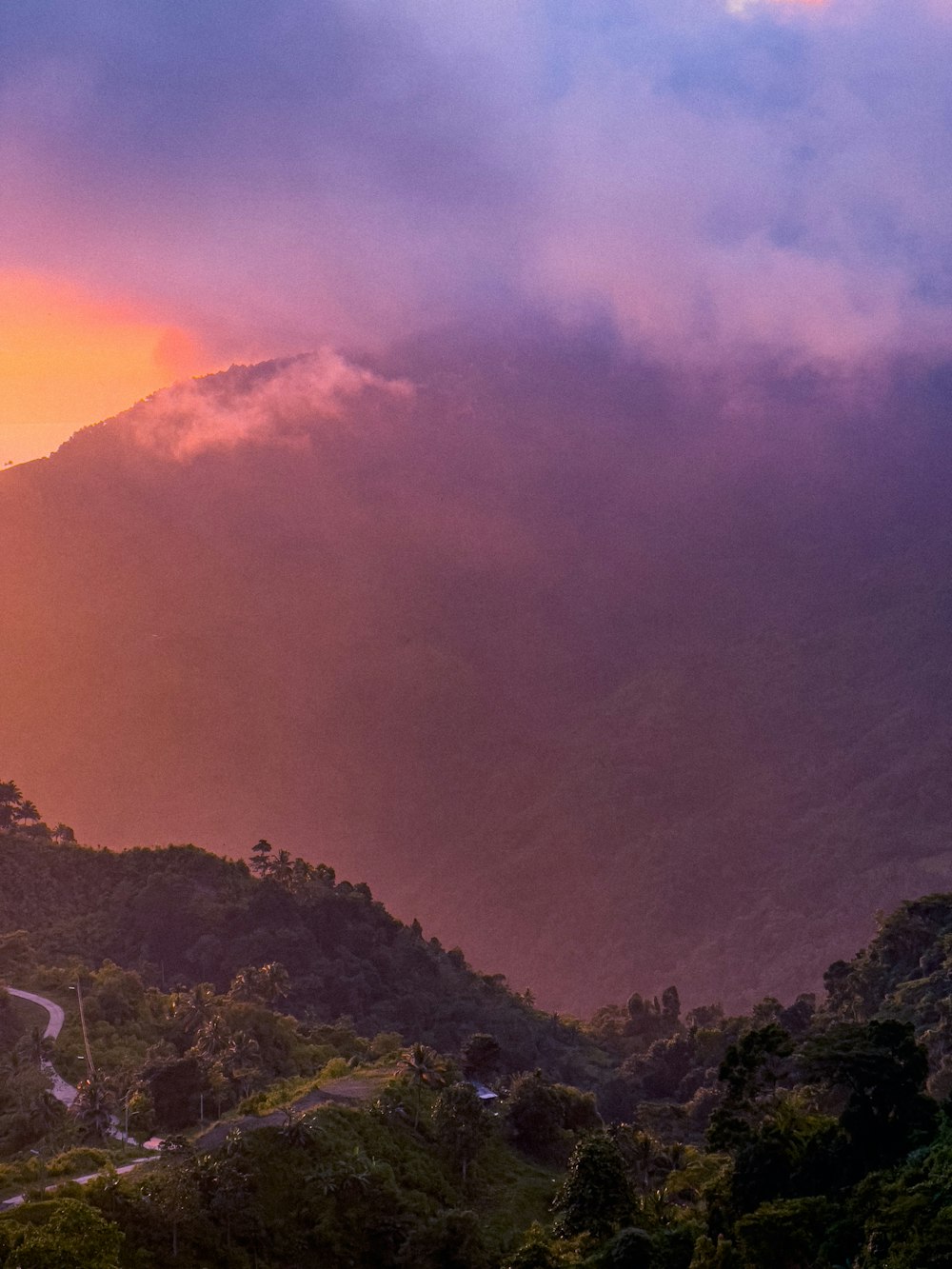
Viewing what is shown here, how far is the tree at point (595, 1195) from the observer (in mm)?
63000

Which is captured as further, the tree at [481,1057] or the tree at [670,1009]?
the tree at [670,1009]

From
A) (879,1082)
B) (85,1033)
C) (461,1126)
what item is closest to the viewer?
(879,1082)

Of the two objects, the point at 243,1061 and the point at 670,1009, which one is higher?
the point at 243,1061


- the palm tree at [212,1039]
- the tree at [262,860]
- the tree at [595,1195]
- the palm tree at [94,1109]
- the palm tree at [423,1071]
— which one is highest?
the tree at [262,860]

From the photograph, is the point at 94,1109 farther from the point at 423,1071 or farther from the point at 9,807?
the point at 9,807

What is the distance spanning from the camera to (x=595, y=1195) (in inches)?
2512

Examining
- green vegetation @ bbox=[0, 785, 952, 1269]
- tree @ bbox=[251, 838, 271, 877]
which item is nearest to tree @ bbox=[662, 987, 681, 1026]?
green vegetation @ bbox=[0, 785, 952, 1269]

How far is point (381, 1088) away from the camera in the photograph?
81438 millimetres

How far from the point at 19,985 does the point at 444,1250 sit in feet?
235

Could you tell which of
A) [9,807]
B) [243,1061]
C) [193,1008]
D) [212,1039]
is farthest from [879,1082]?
[9,807]

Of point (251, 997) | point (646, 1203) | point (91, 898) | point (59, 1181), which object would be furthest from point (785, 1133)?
point (91, 898)

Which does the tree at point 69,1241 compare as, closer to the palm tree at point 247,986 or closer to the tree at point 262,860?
the palm tree at point 247,986

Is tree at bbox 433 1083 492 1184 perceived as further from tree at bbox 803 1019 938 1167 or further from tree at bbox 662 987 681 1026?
tree at bbox 662 987 681 1026

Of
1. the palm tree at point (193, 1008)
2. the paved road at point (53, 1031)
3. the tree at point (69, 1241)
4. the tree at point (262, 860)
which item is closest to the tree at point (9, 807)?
the tree at point (262, 860)
